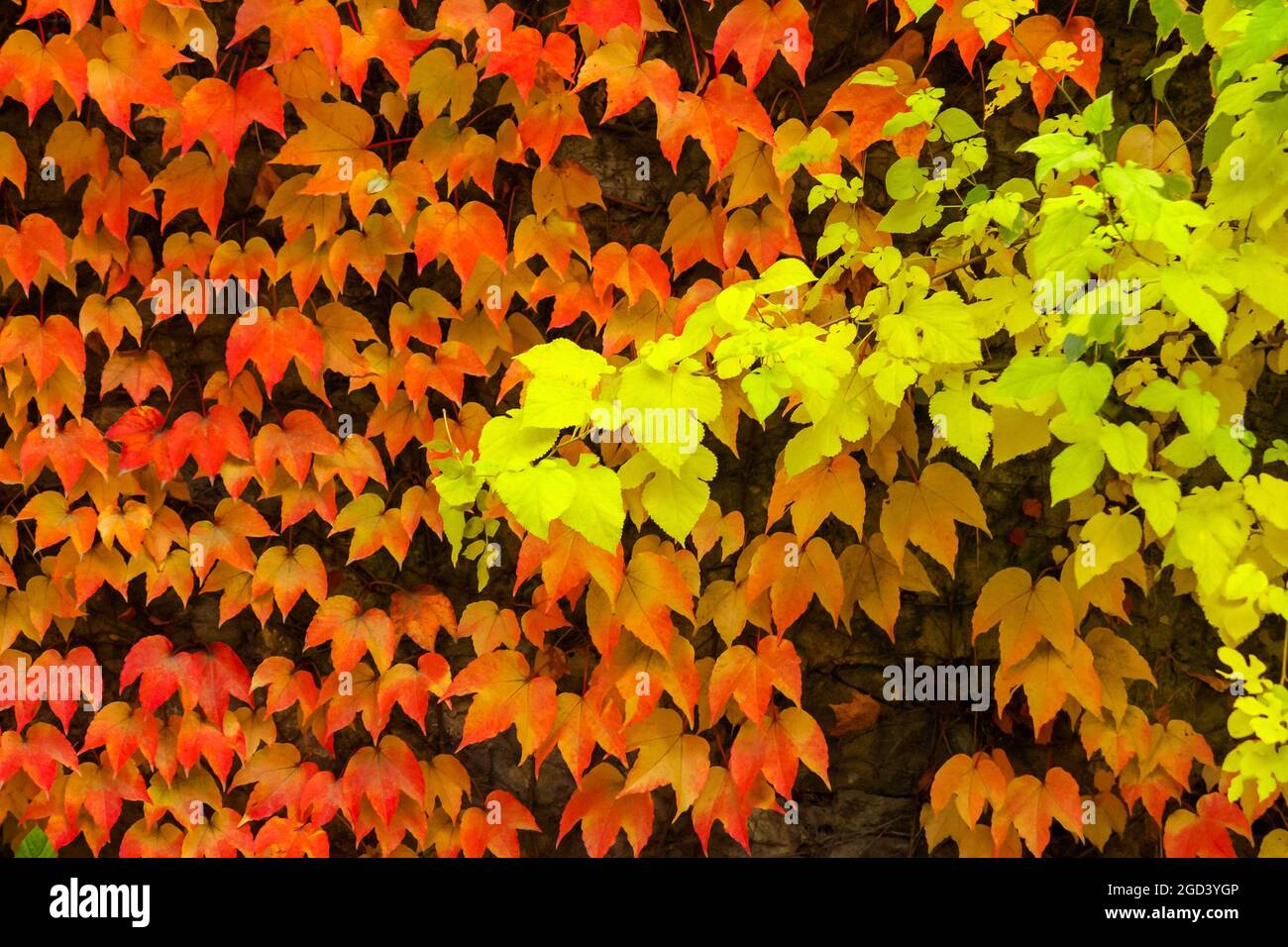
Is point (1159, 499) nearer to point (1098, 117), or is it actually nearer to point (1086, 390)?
point (1086, 390)

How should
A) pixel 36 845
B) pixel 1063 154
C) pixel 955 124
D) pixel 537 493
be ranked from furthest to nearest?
pixel 36 845
pixel 955 124
pixel 537 493
pixel 1063 154

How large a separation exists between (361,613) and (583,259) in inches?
32.2

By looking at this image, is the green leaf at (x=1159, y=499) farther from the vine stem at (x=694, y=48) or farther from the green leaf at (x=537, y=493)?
the vine stem at (x=694, y=48)

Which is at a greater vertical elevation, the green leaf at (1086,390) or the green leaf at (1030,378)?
the green leaf at (1030,378)

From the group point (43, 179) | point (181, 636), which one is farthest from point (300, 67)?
point (181, 636)

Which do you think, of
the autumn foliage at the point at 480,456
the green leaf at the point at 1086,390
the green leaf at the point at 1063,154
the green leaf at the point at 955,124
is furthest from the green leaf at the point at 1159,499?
the green leaf at the point at 955,124

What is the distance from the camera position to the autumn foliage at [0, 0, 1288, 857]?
5.99ft

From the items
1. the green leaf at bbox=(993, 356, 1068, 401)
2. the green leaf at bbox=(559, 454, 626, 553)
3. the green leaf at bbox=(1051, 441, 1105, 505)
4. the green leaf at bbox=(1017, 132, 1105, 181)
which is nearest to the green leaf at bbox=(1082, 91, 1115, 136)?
the green leaf at bbox=(1017, 132, 1105, 181)

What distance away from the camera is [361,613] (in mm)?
2016

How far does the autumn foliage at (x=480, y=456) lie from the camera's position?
5.99 feet

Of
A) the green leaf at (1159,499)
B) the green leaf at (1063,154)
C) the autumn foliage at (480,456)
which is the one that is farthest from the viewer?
the autumn foliage at (480,456)

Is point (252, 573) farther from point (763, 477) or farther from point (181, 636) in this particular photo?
point (763, 477)

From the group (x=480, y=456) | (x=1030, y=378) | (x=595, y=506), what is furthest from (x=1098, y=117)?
(x=480, y=456)

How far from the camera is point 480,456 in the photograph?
1.74 metres
